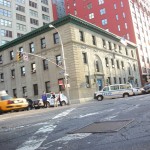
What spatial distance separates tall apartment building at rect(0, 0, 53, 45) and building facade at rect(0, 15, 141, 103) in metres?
19.5

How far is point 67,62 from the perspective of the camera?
3369 cm

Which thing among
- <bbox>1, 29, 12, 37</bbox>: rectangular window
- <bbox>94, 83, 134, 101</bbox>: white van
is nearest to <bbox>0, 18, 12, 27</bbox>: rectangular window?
<bbox>1, 29, 12, 37</bbox>: rectangular window

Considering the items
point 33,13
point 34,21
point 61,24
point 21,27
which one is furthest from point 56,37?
point 33,13

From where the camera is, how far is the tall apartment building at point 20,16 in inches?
2416

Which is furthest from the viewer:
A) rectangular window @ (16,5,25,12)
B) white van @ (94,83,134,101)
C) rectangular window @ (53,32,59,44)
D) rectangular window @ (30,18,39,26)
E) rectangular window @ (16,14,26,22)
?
rectangular window @ (30,18,39,26)

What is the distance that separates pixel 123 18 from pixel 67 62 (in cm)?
3140

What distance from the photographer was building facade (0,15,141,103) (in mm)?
33562

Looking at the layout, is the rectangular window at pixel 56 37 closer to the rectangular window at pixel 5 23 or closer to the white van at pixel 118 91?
the white van at pixel 118 91

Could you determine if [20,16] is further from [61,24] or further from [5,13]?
[61,24]

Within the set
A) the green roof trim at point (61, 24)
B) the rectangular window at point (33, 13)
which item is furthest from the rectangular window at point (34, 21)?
the green roof trim at point (61, 24)

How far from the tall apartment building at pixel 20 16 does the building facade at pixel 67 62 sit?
19.5m

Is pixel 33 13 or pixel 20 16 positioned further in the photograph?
pixel 33 13

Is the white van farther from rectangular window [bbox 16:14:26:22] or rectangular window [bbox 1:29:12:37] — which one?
rectangular window [bbox 16:14:26:22]

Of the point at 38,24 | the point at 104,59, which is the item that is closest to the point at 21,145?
the point at 104,59
